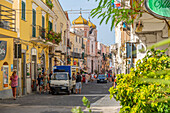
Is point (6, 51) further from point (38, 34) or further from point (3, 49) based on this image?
point (38, 34)

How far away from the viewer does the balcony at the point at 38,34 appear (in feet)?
89.4

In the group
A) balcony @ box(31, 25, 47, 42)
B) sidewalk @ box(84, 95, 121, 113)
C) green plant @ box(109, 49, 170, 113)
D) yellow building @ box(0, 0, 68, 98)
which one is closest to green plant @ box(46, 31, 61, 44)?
yellow building @ box(0, 0, 68, 98)

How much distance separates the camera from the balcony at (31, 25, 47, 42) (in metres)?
27.2

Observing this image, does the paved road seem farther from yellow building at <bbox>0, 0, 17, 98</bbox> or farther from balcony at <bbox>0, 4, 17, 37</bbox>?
balcony at <bbox>0, 4, 17, 37</bbox>

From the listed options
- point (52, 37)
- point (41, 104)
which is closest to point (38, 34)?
point (52, 37)

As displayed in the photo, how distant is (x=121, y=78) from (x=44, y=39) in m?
23.8

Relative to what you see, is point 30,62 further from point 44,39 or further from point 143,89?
point 143,89

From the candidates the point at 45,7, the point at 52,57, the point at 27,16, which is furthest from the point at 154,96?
the point at 52,57

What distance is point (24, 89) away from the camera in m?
23.5

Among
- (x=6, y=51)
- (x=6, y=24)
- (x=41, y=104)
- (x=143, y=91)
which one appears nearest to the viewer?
(x=143, y=91)

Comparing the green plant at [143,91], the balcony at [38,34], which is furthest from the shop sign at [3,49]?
the green plant at [143,91]

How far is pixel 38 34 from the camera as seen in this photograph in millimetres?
28672

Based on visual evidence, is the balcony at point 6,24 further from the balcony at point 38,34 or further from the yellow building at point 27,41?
the balcony at point 38,34

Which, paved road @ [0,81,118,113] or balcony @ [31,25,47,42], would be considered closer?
paved road @ [0,81,118,113]
